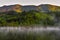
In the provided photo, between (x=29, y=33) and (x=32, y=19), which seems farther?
(x=32, y=19)

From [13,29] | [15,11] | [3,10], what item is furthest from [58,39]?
[3,10]

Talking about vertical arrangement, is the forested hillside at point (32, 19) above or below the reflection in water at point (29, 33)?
above

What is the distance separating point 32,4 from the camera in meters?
2.93

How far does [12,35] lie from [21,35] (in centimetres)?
12

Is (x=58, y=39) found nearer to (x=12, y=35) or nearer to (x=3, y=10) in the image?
(x=12, y=35)

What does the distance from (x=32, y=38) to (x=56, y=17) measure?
0.49m

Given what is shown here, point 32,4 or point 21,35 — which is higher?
point 32,4

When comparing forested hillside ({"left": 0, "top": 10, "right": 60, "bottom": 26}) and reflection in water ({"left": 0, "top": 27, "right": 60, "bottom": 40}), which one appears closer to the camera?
reflection in water ({"left": 0, "top": 27, "right": 60, "bottom": 40})

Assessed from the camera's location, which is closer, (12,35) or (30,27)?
(12,35)

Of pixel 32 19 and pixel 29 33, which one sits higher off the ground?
pixel 32 19

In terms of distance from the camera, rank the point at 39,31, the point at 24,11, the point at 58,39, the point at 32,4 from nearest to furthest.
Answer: the point at 58,39 → the point at 39,31 → the point at 24,11 → the point at 32,4

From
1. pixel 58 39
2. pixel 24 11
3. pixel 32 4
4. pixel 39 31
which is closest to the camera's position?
pixel 58 39

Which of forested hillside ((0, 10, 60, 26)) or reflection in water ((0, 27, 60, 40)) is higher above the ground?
forested hillside ((0, 10, 60, 26))

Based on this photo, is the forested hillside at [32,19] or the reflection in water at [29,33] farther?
the forested hillside at [32,19]
